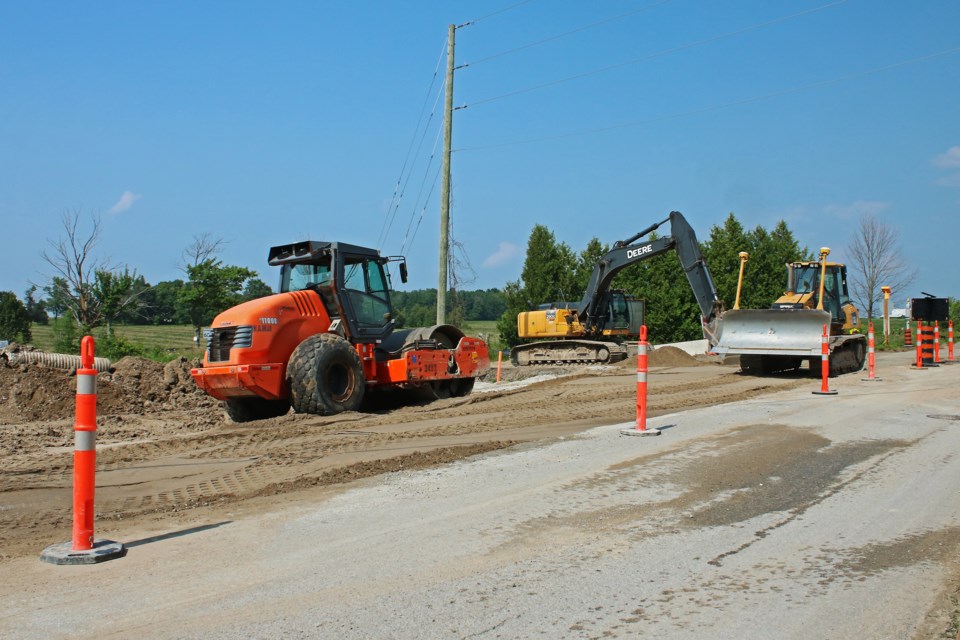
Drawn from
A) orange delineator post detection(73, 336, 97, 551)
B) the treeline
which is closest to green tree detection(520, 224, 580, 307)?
the treeline

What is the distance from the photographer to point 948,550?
466 centimetres

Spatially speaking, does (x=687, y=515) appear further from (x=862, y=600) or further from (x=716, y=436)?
(x=716, y=436)

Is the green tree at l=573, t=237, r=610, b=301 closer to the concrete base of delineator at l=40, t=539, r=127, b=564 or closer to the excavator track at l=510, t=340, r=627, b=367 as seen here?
the excavator track at l=510, t=340, r=627, b=367

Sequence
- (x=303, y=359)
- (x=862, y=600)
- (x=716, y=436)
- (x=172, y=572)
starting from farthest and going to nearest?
(x=303, y=359)
(x=716, y=436)
(x=172, y=572)
(x=862, y=600)

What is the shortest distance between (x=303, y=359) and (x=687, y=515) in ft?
24.3

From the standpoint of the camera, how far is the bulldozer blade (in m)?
17.8

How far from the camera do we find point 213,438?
9.93 m

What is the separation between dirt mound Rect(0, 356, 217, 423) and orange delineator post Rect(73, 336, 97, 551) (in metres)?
10.2

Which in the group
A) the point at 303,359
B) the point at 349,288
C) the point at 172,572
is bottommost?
the point at 172,572

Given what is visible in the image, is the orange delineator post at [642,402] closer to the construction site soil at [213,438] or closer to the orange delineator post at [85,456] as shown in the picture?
the construction site soil at [213,438]

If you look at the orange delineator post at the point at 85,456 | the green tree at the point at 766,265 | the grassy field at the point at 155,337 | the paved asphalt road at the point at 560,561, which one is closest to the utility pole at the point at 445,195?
the grassy field at the point at 155,337

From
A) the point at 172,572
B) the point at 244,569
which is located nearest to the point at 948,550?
the point at 244,569

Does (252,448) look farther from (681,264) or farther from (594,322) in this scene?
(594,322)

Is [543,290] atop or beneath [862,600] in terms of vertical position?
atop
